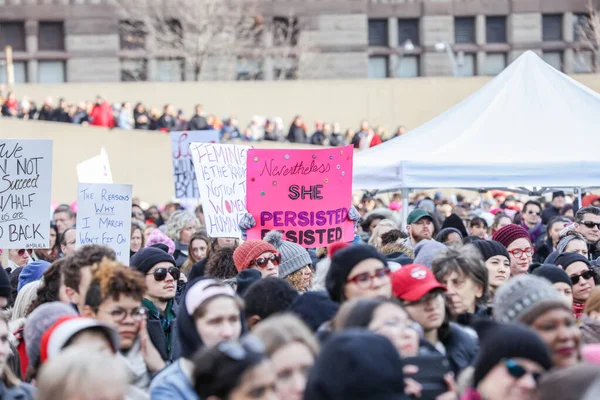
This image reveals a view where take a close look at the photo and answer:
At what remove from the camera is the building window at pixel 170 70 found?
4700cm

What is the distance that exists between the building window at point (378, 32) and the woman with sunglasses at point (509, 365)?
44.5m

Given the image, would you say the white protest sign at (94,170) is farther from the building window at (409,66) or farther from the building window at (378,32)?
the building window at (409,66)

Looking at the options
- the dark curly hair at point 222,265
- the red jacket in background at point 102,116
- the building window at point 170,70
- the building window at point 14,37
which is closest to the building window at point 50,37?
the building window at point 14,37

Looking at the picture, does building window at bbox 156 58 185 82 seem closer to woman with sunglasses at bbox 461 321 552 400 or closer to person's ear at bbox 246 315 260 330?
person's ear at bbox 246 315 260 330

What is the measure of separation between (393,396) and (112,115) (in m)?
29.1

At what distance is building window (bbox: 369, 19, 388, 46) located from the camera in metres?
49.0

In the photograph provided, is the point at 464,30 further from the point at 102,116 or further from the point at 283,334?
the point at 283,334

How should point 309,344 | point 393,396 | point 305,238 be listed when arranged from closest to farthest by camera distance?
point 393,396 < point 309,344 < point 305,238

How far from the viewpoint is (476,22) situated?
160 feet

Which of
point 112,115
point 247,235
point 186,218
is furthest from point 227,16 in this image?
point 247,235

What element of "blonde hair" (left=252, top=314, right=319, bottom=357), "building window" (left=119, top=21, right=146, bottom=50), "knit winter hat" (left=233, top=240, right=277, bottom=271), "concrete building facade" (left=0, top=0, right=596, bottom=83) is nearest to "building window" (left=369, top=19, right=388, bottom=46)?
"concrete building facade" (left=0, top=0, right=596, bottom=83)

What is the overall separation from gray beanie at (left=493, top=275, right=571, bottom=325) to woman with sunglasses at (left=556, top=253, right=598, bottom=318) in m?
2.97

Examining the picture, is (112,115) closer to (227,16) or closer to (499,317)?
(227,16)

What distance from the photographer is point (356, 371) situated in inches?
177
